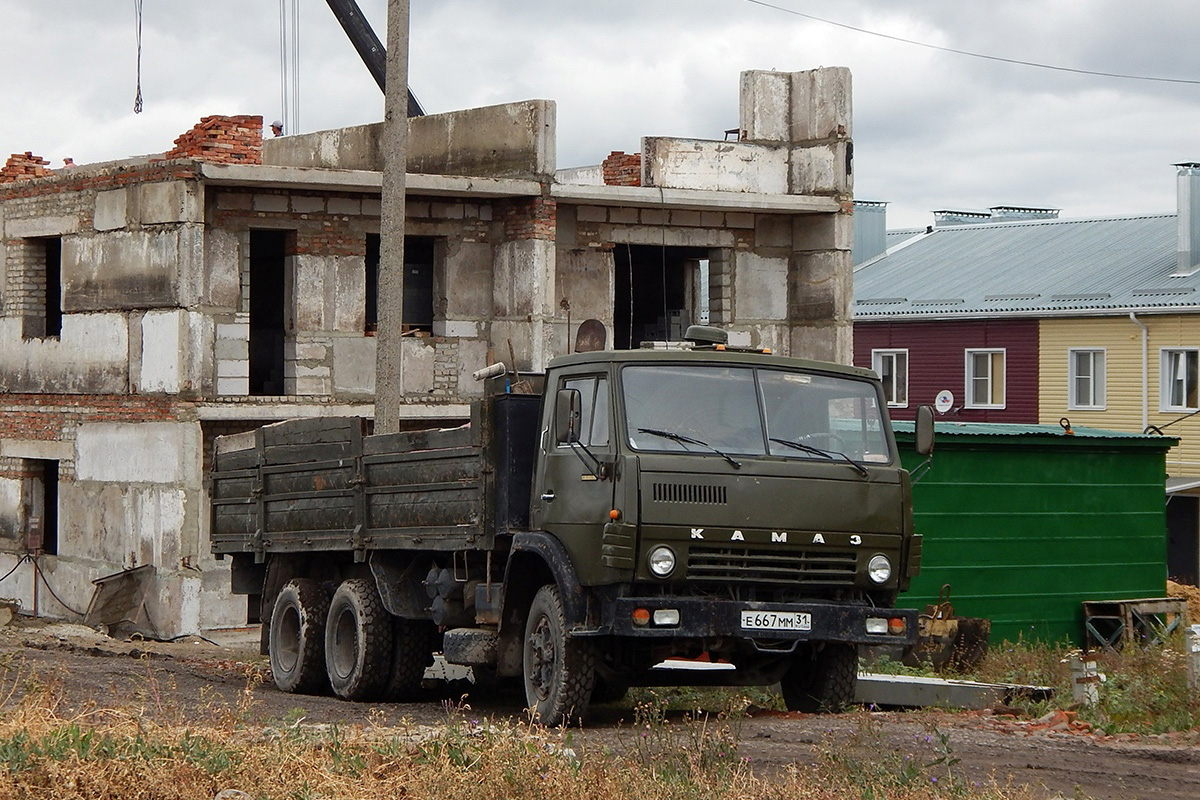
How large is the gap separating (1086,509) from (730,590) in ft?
29.4

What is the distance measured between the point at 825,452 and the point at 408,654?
4.01 metres

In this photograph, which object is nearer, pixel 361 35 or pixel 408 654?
pixel 408 654

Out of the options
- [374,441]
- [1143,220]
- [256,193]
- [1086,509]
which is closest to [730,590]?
[374,441]

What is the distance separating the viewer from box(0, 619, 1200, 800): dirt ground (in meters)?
9.06

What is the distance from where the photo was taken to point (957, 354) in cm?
4088

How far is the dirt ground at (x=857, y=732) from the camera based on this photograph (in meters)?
9.06

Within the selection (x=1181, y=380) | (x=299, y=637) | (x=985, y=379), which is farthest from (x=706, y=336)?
(x=985, y=379)

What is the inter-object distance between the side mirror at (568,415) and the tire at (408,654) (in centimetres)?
289

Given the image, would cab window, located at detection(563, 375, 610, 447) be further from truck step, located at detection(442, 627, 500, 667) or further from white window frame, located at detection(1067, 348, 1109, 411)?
white window frame, located at detection(1067, 348, 1109, 411)

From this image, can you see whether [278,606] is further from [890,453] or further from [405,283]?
[405,283]

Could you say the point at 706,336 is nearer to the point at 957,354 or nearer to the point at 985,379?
the point at 985,379

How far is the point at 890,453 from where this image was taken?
11.3m

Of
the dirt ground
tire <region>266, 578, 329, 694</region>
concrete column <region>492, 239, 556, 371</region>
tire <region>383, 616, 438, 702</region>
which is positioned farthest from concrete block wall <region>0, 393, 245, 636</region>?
tire <region>383, 616, 438, 702</region>

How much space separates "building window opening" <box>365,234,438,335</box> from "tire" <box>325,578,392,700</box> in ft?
36.3
